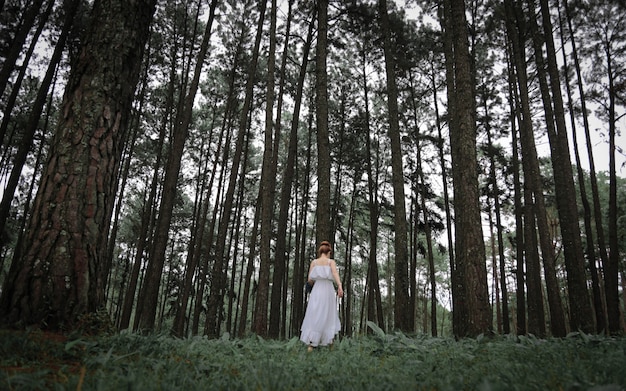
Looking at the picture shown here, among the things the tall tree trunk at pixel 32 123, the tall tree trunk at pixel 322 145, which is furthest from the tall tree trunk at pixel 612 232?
the tall tree trunk at pixel 32 123

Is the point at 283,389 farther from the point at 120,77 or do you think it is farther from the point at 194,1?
the point at 194,1

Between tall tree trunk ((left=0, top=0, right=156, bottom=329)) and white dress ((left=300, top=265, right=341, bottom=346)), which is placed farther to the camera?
white dress ((left=300, top=265, right=341, bottom=346))

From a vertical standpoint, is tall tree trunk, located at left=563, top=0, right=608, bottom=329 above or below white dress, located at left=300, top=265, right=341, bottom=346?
above

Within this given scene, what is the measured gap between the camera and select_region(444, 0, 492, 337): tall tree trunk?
214 inches

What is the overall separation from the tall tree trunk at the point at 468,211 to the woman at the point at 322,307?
2271mm

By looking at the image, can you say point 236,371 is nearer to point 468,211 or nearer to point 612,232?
point 468,211

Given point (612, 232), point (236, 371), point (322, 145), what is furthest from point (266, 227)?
point (612, 232)

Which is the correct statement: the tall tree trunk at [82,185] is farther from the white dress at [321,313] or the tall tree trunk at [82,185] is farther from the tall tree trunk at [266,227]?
the tall tree trunk at [266,227]

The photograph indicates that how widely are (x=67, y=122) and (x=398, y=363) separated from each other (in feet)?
12.7

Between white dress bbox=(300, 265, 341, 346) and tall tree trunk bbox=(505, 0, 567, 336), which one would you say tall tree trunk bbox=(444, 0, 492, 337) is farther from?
tall tree trunk bbox=(505, 0, 567, 336)

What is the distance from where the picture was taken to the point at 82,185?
10.2 feet

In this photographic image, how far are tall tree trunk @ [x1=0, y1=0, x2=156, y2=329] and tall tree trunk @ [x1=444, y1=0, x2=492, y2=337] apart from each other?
5.35 metres

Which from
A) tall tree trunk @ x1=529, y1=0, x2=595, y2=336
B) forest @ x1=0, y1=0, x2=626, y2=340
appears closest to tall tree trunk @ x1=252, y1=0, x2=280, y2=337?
forest @ x1=0, y1=0, x2=626, y2=340

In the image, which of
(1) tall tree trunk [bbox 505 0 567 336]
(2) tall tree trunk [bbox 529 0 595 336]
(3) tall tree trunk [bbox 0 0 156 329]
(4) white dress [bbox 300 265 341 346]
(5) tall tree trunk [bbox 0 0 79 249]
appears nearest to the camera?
(3) tall tree trunk [bbox 0 0 156 329]
